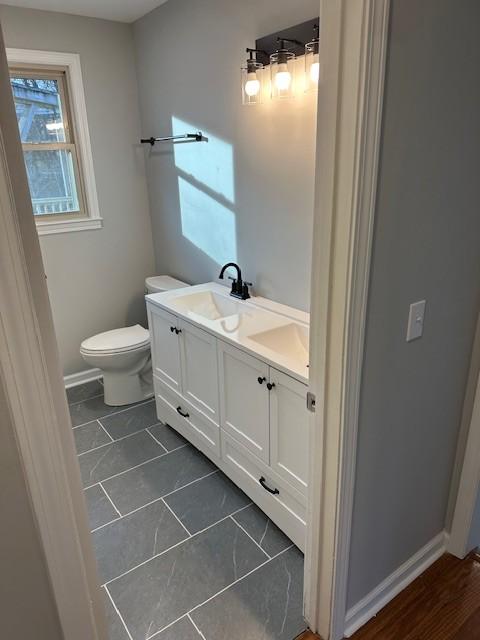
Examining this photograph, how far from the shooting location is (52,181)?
10.4ft

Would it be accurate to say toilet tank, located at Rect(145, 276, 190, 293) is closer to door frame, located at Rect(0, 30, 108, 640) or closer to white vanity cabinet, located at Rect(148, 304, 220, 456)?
white vanity cabinet, located at Rect(148, 304, 220, 456)

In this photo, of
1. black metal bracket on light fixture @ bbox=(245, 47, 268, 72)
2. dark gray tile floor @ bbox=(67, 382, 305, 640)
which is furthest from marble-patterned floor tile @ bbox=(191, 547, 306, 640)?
black metal bracket on light fixture @ bbox=(245, 47, 268, 72)

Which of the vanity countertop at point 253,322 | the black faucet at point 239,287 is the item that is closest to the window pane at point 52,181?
the vanity countertop at point 253,322

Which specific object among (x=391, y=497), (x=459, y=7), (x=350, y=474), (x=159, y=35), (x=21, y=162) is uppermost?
(x=159, y=35)

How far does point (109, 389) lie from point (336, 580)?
6.85ft

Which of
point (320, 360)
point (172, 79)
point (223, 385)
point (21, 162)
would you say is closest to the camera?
point (21, 162)

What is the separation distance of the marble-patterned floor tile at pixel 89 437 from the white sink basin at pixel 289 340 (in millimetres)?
1285

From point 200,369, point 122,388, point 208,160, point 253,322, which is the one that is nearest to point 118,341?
point 122,388

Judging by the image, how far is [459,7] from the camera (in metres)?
1.09

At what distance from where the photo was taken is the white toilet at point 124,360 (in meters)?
2.89

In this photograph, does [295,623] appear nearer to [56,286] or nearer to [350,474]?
[350,474]

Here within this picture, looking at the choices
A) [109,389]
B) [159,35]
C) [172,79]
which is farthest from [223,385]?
[159,35]

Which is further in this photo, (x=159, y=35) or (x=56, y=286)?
(x=56, y=286)

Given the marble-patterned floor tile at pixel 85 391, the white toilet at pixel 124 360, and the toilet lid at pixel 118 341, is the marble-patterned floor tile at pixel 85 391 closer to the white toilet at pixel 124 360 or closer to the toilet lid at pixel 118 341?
the white toilet at pixel 124 360
